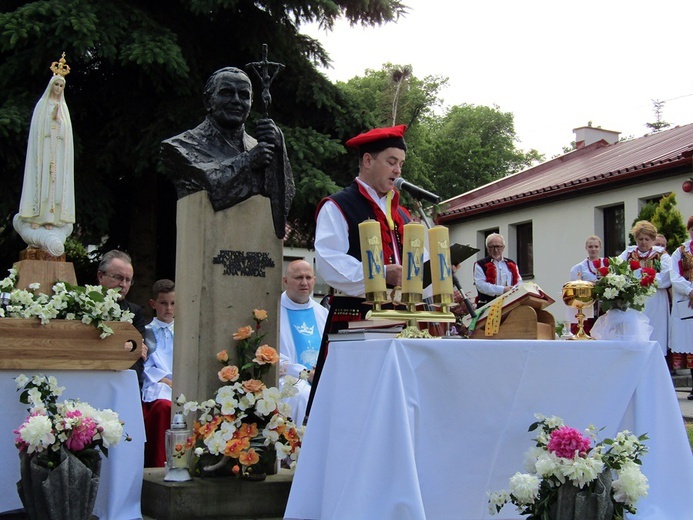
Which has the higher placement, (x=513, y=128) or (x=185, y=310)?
(x=513, y=128)

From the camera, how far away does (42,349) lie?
494cm

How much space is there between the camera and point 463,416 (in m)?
3.79

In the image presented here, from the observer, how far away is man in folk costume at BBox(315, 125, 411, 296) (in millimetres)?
4910

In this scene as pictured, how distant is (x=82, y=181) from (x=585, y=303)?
26.2 ft

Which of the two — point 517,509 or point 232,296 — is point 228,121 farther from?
point 517,509

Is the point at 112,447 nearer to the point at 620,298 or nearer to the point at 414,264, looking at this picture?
the point at 414,264

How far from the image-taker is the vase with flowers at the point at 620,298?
587cm

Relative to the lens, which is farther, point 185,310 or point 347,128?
point 347,128

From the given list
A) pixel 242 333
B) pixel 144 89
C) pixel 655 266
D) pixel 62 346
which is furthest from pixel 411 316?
pixel 144 89

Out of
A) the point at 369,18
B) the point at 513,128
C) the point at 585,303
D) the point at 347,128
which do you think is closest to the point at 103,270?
the point at 585,303

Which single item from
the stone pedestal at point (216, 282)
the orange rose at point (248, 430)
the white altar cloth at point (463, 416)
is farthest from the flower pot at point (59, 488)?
the white altar cloth at point (463, 416)

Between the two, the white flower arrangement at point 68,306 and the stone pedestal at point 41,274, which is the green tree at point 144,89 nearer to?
the stone pedestal at point 41,274

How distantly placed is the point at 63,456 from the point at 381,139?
7.79 ft

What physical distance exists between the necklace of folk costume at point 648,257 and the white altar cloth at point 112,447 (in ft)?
24.0
